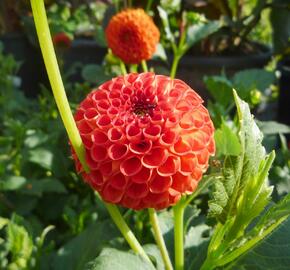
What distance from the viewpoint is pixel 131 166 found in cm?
49

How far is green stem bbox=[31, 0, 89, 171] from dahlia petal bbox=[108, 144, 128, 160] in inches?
1.1

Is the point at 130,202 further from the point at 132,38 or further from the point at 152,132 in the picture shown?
the point at 132,38

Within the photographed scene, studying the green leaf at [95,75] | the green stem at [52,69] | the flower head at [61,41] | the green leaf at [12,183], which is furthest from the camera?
the flower head at [61,41]

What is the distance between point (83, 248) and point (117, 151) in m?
0.30

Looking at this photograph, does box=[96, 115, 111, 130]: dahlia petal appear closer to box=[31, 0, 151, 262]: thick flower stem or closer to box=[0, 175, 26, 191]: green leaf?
box=[31, 0, 151, 262]: thick flower stem

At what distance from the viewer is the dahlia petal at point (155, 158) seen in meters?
0.48

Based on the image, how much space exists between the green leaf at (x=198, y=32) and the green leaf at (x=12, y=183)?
0.47 m

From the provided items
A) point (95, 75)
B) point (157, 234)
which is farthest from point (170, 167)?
point (95, 75)

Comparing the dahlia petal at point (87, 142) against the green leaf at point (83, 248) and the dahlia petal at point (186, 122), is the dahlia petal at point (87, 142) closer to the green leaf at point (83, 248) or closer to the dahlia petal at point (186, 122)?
the dahlia petal at point (186, 122)

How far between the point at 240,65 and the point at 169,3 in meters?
0.29

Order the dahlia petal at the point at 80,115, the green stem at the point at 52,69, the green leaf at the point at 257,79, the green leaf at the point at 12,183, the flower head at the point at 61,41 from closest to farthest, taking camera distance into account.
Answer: the green stem at the point at 52,69 → the dahlia petal at the point at 80,115 → the green leaf at the point at 12,183 → the green leaf at the point at 257,79 → the flower head at the point at 61,41

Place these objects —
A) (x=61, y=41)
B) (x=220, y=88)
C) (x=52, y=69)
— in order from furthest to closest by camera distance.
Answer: (x=61, y=41) → (x=220, y=88) → (x=52, y=69)

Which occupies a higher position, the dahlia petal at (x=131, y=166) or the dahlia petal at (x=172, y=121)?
the dahlia petal at (x=172, y=121)

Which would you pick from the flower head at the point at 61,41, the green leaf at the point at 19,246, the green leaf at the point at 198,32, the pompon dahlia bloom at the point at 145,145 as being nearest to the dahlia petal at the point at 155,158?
the pompon dahlia bloom at the point at 145,145
